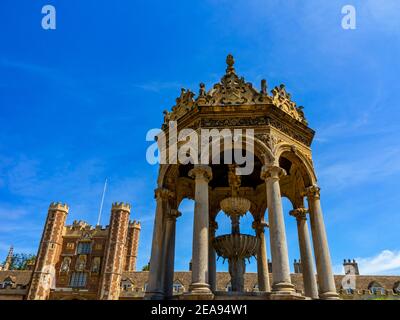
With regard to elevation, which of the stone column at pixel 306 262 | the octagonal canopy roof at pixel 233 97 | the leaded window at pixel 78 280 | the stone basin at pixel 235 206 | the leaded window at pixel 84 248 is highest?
the leaded window at pixel 84 248

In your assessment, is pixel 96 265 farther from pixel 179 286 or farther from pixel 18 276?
pixel 18 276

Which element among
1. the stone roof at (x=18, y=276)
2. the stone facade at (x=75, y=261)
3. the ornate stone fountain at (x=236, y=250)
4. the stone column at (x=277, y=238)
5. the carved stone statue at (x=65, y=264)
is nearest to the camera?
the stone column at (x=277, y=238)

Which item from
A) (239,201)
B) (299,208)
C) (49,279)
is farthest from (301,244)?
(49,279)

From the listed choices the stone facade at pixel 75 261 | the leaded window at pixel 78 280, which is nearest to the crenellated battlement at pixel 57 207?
the stone facade at pixel 75 261

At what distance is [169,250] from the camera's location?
12961 mm

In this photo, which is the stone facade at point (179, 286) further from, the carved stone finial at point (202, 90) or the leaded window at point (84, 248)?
the carved stone finial at point (202, 90)

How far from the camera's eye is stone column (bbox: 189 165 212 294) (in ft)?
31.2

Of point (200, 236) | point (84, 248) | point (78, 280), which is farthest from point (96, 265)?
point (200, 236)

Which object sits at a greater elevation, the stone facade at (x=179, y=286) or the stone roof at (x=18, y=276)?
the stone roof at (x=18, y=276)

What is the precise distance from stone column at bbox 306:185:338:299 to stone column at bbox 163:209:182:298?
222 inches

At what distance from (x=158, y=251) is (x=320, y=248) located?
6.18m

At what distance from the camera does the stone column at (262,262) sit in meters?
14.9

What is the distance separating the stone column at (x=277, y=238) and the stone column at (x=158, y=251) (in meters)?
4.40
